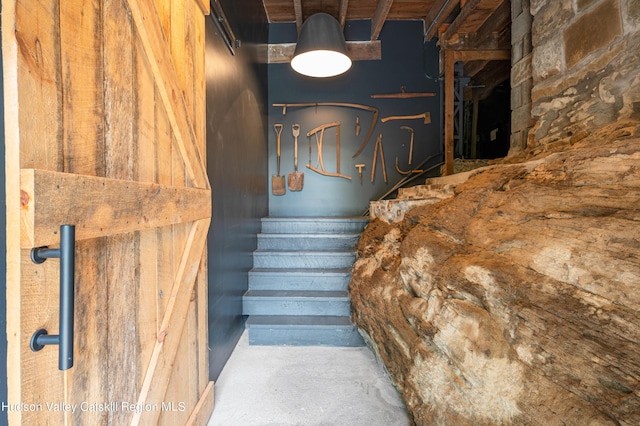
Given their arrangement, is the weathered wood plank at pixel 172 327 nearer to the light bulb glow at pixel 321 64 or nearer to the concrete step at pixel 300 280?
the concrete step at pixel 300 280

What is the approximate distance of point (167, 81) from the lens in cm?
103

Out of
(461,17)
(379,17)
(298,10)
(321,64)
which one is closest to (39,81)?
(321,64)

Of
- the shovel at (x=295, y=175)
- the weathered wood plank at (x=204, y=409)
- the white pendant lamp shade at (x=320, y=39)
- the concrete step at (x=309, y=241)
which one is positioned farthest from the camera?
the shovel at (x=295, y=175)

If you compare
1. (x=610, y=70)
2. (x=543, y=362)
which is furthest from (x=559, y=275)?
(x=610, y=70)

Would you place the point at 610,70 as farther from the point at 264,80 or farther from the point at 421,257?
the point at 264,80

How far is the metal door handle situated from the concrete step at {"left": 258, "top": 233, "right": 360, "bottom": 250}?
2362mm

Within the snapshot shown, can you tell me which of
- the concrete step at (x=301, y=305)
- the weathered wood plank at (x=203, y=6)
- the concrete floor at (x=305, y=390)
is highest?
the weathered wood plank at (x=203, y=6)

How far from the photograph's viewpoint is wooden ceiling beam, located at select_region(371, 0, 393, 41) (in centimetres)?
322

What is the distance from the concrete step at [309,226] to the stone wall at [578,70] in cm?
175

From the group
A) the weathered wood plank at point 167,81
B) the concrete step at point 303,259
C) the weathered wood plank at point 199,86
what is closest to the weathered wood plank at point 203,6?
the weathered wood plank at point 199,86

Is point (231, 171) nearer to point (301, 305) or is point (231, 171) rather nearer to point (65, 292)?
point (301, 305)

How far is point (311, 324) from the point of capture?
7.27 ft

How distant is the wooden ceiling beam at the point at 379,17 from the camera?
3215mm

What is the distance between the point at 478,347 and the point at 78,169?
55.0 inches
